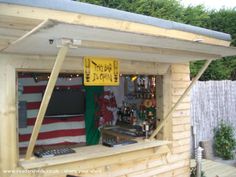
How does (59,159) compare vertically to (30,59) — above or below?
below

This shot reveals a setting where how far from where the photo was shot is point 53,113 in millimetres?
7242

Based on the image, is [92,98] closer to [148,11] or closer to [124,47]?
[124,47]

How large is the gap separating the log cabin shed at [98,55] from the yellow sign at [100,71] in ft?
0.47

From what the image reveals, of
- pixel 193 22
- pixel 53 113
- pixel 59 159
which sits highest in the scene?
pixel 193 22

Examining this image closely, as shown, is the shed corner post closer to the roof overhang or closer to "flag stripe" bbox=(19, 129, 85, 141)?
the roof overhang

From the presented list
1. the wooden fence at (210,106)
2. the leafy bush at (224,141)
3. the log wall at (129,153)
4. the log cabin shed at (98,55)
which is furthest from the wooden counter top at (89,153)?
the leafy bush at (224,141)

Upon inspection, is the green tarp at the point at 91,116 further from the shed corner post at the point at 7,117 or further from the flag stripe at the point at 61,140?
the shed corner post at the point at 7,117

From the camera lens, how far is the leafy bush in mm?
9547

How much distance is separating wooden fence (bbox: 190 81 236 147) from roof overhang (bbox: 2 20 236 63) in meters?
4.34

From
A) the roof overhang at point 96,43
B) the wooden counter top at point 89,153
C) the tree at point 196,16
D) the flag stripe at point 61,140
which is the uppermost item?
the tree at point 196,16

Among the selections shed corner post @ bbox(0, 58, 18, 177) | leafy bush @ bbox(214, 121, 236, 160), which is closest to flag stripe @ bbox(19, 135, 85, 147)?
shed corner post @ bbox(0, 58, 18, 177)

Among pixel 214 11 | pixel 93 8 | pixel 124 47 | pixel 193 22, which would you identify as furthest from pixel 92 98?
pixel 214 11

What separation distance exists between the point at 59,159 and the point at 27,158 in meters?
0.45

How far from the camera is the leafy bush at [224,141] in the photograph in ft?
31.3
